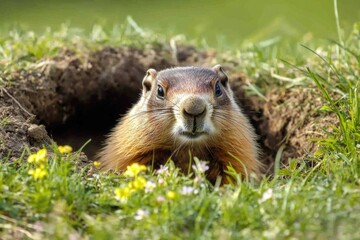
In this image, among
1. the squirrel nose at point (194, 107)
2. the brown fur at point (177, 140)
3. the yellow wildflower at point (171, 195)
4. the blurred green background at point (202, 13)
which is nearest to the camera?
the yellow wildflower at point (171, 195)

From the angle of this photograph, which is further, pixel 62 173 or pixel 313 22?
pixel 313 22

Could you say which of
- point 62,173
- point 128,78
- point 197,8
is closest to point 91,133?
point 128,78

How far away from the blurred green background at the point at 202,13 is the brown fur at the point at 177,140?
531 cm

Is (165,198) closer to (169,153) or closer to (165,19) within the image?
(169,153)

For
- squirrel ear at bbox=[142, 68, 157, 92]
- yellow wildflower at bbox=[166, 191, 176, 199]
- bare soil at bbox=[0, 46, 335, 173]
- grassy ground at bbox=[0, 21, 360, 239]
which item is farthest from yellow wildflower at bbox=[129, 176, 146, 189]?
squirrel ear at bbox=[142, 68, 157, 92]

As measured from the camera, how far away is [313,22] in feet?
45.3

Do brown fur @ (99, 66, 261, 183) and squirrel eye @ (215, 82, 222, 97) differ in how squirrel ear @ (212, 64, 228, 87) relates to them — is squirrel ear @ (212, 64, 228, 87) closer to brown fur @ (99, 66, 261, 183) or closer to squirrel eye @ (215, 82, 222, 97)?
brown fur @ (99, 66, 261, 183)

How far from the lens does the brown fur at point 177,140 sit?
655cm

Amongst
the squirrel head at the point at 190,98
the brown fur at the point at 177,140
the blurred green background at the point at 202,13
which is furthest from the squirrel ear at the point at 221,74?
the blurred green background at the point at 202,13

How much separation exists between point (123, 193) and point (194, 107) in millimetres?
1370

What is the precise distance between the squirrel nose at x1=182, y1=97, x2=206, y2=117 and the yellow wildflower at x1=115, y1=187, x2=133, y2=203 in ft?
4.18

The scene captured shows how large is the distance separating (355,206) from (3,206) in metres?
1.99

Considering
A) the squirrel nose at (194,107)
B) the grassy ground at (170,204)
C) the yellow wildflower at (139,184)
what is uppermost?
the squirrel nose at (194,107)

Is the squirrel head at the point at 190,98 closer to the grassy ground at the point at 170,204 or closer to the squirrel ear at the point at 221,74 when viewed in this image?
the squirrel ear at the point at 221,74
